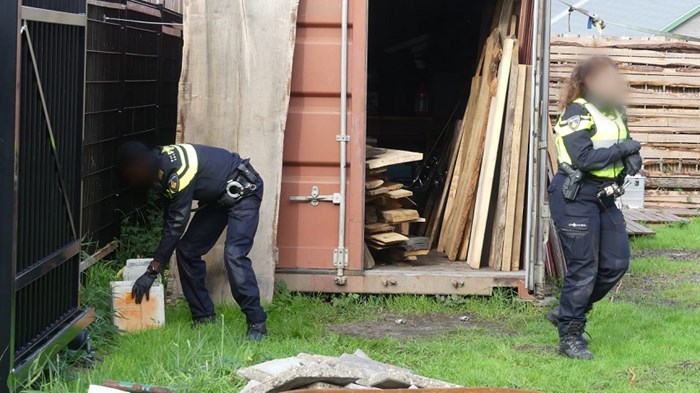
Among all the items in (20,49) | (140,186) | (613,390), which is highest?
(20,49)

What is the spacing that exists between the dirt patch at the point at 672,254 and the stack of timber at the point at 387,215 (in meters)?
3.34

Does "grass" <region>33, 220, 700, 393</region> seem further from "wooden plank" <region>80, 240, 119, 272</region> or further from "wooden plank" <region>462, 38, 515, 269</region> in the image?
"wooden plank" <region>462, 38, 515, 269</region>

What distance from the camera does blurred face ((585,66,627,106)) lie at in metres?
7.71

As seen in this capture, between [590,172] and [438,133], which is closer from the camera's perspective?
[590,172]

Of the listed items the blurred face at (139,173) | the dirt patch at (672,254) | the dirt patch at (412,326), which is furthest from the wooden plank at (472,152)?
the blurred face at (139,173)

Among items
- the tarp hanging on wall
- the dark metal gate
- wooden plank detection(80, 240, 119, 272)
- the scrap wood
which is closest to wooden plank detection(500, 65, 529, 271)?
the scrap wood

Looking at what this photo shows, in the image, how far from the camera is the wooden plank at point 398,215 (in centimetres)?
991

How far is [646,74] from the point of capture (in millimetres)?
16125

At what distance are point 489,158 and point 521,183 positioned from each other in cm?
36

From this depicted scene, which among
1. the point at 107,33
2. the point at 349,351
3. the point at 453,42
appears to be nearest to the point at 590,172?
the point at 349,351

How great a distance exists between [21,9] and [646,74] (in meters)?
12.2

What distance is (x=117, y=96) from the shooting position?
10.4 m

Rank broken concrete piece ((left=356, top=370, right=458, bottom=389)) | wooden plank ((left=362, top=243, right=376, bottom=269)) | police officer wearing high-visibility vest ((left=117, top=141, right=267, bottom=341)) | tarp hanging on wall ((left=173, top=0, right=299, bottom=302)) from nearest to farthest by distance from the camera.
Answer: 1. broken concrete piece ((left=356, top=370, right=458, bottom=389))
2. police officer wearing high-visibility vest ((left=117, top=141, right=267, bottom=341))
3. tarp hanging on wall ((left=173, top=0, right=299, bottom=302))
4. wooden plank ((left=362, top=243, right=376, bottom=269))

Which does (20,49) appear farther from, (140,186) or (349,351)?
(349,351)
